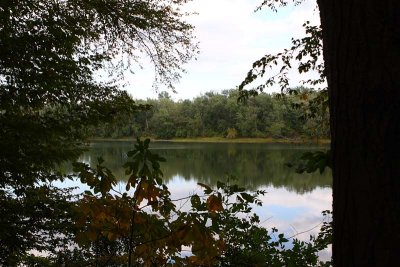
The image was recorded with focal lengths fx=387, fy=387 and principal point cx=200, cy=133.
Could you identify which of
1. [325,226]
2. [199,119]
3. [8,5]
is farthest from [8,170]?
[199,119]

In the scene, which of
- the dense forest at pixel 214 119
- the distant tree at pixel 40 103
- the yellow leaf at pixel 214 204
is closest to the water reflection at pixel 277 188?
the distant tree at pixel 40 103

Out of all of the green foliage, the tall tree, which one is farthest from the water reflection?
the green foliage

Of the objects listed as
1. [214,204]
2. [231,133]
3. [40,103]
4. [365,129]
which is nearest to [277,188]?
[40,103]

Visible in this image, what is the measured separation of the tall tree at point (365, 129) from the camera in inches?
33.0

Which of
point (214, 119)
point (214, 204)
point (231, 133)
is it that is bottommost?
point (231, 133)

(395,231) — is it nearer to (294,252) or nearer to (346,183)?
(346,183)

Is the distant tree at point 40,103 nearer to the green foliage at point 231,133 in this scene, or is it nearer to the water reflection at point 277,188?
the water reflection at point 277,188

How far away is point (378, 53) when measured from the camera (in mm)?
865

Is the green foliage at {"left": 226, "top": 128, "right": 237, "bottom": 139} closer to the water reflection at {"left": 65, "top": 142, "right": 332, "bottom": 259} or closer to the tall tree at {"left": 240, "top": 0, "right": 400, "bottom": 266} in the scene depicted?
the water reflection at {"left": 65, "top": 142, "right": 332, "bottom": 259}

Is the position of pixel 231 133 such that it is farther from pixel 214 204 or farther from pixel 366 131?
pixel 366 131

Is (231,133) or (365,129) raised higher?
(365,129)

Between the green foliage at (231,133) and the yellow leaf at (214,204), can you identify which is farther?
the green foliage at (231,133)

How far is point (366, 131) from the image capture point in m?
0.87

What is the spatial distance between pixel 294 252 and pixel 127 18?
153 inches
